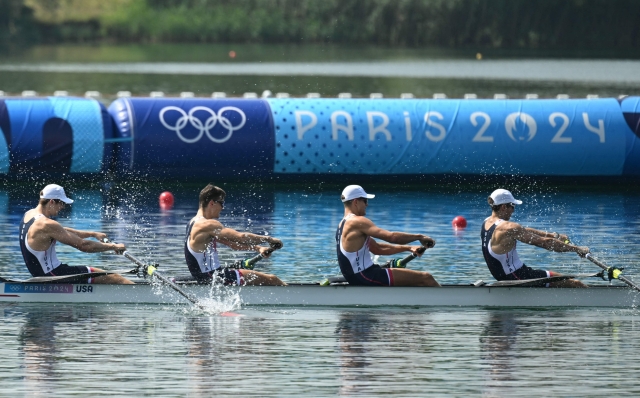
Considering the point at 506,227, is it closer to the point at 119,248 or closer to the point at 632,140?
the point at 119,248

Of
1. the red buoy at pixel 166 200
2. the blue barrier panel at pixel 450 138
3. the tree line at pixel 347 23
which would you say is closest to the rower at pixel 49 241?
the red buoy at pixel 166 200

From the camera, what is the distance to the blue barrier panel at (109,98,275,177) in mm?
32344

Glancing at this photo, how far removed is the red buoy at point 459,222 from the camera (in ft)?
90.3

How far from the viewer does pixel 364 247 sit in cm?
1841

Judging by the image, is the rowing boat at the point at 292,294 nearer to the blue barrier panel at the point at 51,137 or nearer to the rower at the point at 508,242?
the rower at the point at 508,242

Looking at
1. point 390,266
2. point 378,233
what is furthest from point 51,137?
point 378,233

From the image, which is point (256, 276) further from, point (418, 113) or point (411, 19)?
point (411, 19)

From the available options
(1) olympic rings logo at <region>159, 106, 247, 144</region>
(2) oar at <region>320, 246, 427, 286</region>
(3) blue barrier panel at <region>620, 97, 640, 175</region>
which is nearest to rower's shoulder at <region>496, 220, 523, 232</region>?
(2) oar at <region>320, 246, 427, 286</region>

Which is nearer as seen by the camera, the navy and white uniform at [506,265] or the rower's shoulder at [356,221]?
the rower's shoulder at [356,221]

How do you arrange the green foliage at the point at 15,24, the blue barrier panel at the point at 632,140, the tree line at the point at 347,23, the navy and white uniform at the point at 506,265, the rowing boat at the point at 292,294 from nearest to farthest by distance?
the rowing boat at the point at 292,294
the navy and white uniform at the point at 506,265
the blue barrier panel at the point at 632,140
the tree line at the point at 347,23
the green foliage at the point at 15,24

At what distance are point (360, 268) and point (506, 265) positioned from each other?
217 cm

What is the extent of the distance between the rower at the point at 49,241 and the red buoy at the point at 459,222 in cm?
1066

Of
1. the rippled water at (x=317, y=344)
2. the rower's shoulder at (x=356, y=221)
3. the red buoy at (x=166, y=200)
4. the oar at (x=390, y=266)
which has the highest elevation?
the rower's shoulder at (x=356, y=221)

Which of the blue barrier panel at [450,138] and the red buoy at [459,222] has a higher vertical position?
the blue barrier panel at [450,138]
